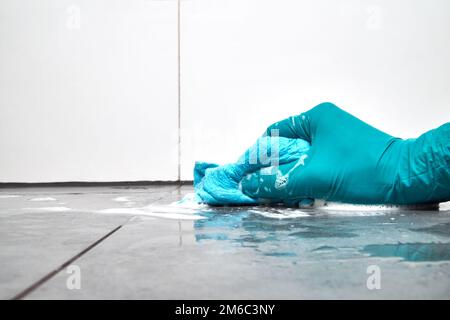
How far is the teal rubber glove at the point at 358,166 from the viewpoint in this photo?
156 cm

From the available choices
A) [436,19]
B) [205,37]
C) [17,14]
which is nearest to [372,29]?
[436,19]

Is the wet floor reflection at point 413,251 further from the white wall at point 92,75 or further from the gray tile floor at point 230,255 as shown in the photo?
the white wall at point 92,75

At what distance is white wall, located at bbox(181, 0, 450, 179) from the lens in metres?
3.88

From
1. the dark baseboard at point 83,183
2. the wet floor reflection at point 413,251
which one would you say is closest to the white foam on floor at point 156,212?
the wet floor reflection at point 413,251

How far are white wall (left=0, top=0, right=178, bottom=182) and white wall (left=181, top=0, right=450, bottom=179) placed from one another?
0.22 meters

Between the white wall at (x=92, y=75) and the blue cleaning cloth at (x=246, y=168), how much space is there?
6.51 feet

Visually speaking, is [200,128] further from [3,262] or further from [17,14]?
[3,262]

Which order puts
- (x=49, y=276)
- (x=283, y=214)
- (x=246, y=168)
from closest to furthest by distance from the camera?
(x=49, y=276) < (x=283, y=214) < (x=246, y=168)

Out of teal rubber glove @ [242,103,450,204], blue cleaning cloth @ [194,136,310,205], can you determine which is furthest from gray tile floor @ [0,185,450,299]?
A: blue cleaning cloth @ [194,136,310,205]

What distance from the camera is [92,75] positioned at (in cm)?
386

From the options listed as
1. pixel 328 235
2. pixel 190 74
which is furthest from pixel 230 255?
pixel 190 74

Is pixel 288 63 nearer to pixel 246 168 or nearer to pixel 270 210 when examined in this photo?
pixel 246 168

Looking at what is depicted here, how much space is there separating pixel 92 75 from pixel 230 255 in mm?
3276

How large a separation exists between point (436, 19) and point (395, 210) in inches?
115
